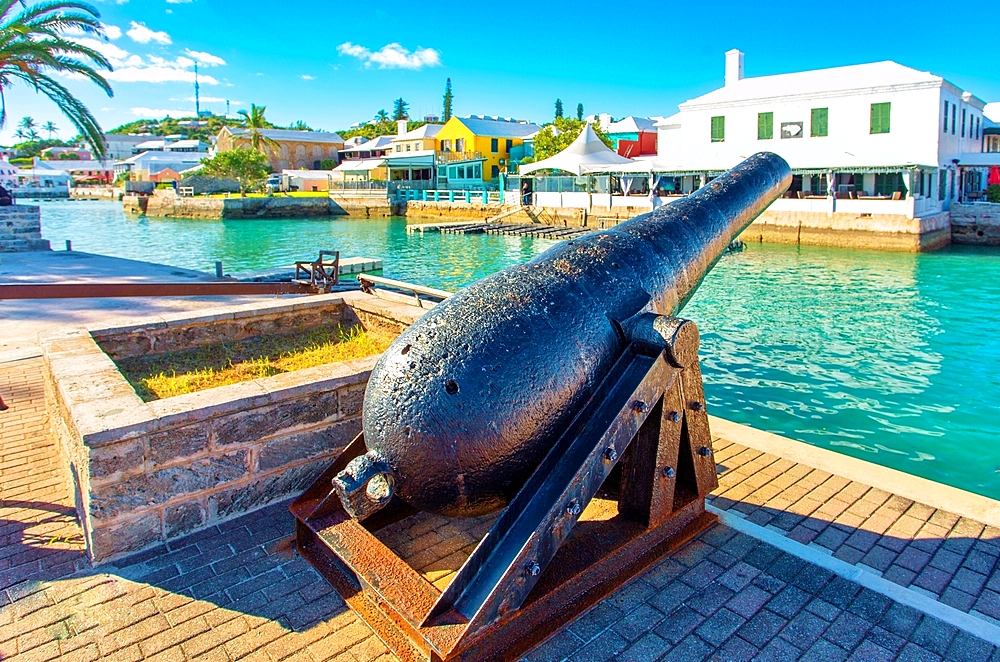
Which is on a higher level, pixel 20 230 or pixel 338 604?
pixel 20 230

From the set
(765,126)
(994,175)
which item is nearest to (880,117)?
(765,126)

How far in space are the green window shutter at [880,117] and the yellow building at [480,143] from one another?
31.3m

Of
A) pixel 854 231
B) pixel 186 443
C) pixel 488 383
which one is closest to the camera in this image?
pixel 488 383

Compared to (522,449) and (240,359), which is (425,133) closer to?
(240,359)

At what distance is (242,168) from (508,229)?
3592 cm

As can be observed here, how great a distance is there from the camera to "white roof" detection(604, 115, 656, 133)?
5334cm

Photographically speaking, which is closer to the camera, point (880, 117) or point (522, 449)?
point (522, 449)

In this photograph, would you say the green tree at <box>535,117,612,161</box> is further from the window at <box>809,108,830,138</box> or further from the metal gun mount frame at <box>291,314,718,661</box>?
the metal gun mount frame at <box>291,314,718,661</box>

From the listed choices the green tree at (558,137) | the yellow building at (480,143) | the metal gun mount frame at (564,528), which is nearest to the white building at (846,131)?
the green tree at (558,137)

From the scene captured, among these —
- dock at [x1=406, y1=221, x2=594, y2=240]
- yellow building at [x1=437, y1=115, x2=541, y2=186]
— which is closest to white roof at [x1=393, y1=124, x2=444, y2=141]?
yellow building at [x1=437, y1=115, x2=541, y2=186]

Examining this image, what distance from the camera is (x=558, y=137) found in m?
51.0

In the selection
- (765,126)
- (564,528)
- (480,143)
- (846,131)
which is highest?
(480,143)

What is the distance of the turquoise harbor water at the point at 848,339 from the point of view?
28.6 ft

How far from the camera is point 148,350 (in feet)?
19.0
